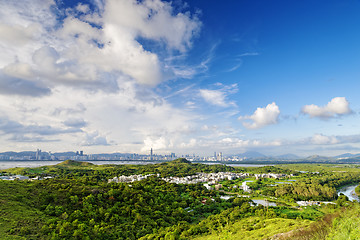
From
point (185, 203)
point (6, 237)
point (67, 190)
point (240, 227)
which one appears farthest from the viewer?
point (185, 203)

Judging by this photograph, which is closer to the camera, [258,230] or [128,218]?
[258,230]

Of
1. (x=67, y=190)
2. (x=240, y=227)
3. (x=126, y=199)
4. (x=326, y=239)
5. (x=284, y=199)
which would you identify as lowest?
(x=284, y=199)

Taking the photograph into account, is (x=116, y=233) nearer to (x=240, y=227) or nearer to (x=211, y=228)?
(x=211, y=228)

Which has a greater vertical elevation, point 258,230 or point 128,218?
point 258,230

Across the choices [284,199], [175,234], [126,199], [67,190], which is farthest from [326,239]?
[284,199]

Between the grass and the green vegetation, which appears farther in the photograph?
the grass

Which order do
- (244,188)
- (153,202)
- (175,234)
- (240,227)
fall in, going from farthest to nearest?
1. (244,188)
2. (153,202)
3. (240,227)
4. (175,234)

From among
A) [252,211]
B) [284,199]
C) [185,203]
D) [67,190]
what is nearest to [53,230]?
[67,190]

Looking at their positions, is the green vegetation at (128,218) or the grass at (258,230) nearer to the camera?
the green vegetation at (128,218)

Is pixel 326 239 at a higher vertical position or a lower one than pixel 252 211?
higher

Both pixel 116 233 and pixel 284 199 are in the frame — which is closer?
pixel 116 233
